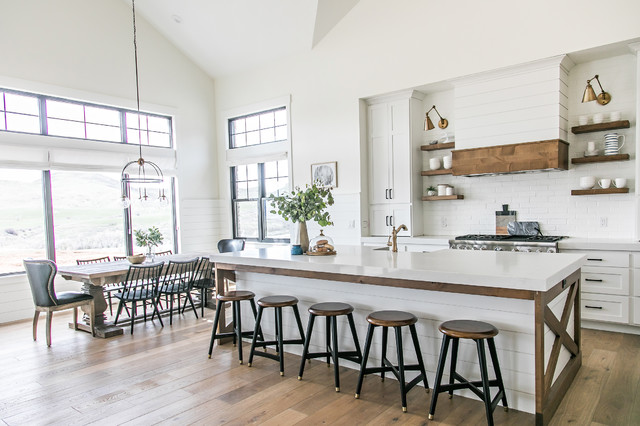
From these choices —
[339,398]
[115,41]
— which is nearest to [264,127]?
[115,41]

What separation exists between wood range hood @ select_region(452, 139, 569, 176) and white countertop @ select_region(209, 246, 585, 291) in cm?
190

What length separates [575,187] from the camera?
5145mm

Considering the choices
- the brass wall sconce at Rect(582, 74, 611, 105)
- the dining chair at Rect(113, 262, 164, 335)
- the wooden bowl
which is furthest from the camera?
the wooden bowl

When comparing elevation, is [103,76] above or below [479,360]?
above

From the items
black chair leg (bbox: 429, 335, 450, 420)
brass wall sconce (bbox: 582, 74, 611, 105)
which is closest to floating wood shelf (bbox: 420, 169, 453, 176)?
brass wall sconce (bbox: 582, 74, 611, 105)

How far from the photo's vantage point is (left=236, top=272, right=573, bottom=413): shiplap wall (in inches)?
108

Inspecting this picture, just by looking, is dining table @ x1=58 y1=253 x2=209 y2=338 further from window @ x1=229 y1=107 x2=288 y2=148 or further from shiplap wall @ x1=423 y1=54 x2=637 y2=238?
shiplap wall @ x1=423 y1=54 x2=637 y2=238

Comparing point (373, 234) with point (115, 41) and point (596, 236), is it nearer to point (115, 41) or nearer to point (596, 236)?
point (596, 236)

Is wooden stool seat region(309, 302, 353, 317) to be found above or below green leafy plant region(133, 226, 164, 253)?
below

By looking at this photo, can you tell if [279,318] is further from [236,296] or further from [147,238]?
[147,238]

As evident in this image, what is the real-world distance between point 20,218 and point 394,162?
206 inches

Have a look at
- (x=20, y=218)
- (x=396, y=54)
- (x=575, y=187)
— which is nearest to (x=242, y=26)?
(x=396, y=54)

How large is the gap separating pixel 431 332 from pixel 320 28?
511 centimetres

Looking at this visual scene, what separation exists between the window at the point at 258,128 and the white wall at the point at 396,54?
0.30 meters
